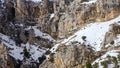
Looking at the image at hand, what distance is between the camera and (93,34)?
18938 centimetres

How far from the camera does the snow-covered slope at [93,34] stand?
18290 cm

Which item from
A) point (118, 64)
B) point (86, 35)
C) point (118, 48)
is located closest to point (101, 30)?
point (86, 35)

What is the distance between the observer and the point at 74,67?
17512 centimetres

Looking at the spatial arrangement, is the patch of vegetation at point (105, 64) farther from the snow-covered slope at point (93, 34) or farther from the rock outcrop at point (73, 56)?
the snow-covered slope at point (93, 34)

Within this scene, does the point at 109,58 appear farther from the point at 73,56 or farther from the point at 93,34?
the point at 93,34

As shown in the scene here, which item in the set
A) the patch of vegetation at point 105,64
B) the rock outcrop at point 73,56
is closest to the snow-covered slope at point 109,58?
the patch of vegetation at point 105,64

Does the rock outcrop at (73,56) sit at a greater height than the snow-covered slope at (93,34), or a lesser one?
lesser

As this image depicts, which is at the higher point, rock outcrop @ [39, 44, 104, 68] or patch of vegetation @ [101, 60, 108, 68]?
patch of vegetation @ [101, 60, 108, 68]

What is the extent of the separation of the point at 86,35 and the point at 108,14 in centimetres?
1567

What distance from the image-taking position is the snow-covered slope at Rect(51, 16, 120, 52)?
600 ft

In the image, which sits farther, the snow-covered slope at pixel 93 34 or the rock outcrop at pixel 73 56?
the snow-covered slope at pixel 93 34

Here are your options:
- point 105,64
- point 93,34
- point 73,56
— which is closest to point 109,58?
point 105,64

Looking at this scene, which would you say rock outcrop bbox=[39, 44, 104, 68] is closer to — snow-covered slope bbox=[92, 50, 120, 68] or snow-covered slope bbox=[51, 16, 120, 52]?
snow-covered slope bbox=[51, 16, 120, 52]

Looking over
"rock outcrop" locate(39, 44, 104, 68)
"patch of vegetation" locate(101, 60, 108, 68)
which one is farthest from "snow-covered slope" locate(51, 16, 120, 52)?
"patch of vegetation" locate(101, 60, 108, 68)
